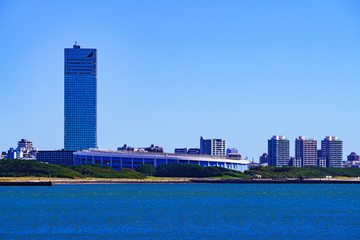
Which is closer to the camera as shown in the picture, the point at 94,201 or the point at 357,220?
the point at 357,220

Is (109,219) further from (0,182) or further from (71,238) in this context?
(0,182)

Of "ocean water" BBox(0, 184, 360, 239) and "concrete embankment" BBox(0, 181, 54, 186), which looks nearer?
"ocean water" BBox(0, 184, 360, 239)

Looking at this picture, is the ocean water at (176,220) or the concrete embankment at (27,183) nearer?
the ocean water at (176,220)

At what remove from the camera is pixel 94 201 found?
357 ft

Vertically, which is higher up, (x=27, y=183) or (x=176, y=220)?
(x=176, y=220)

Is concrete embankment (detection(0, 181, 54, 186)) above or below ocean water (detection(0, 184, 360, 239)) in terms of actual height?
below

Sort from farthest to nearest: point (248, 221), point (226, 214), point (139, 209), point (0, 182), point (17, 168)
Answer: point (17, 168)
point (0, 182)
point (139, 209)
point (226, 214)
point (248, 221)

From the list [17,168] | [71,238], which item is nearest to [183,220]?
[71,238]

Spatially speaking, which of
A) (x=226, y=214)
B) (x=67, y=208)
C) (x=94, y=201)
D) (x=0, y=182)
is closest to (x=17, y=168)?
(x=0, y=182)

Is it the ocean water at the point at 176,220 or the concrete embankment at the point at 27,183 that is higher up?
the ocean water at the point at 176,220

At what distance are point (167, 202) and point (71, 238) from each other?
152 feet

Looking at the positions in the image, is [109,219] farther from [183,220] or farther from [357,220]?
[357,220]

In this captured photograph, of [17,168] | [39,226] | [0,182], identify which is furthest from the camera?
[17,168]

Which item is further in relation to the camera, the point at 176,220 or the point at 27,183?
the point at 27,183
